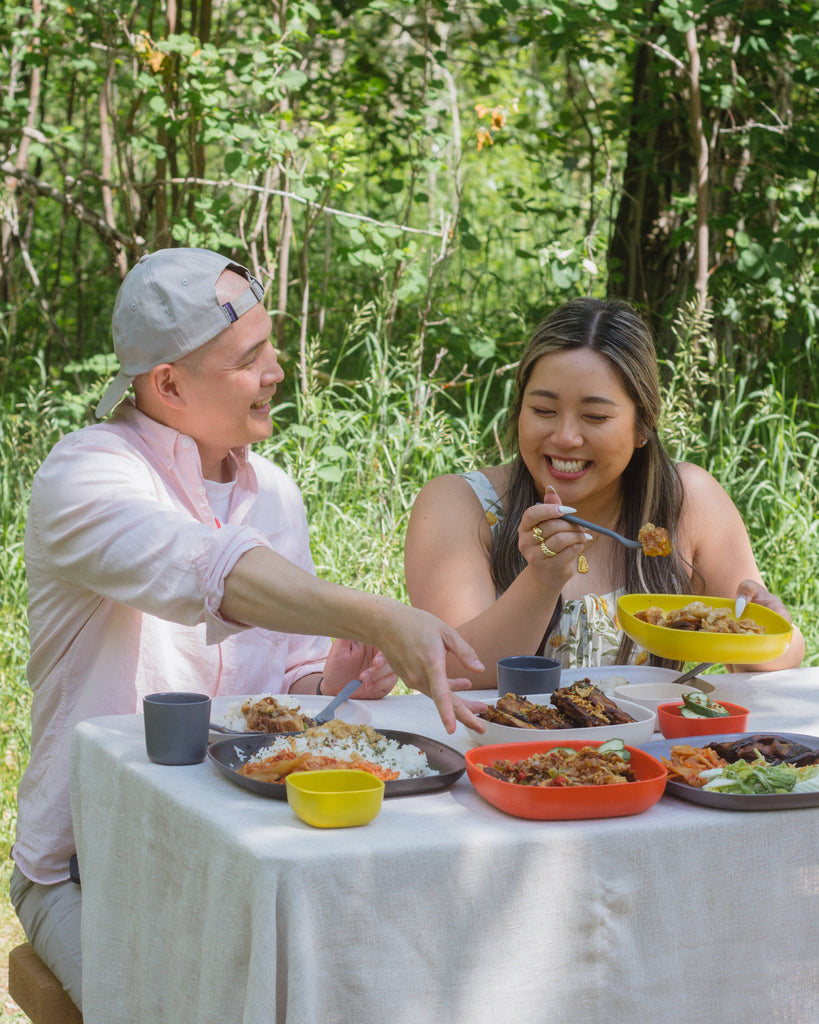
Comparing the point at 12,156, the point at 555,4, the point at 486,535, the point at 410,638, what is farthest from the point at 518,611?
the point at 12,156

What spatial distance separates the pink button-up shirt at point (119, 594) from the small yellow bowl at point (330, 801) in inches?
15.1

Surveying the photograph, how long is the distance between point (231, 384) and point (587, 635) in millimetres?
1052

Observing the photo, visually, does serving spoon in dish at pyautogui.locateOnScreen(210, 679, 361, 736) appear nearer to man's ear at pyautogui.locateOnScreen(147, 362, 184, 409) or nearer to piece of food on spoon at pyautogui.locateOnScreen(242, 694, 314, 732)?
piece of food on spoon at pyautogui.locateOnScreen(242, 694, 314, 732)

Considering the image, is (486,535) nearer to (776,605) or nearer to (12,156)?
(776,605)

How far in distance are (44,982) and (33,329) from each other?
207 inches

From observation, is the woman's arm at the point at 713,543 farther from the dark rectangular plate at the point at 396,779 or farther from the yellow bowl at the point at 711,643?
the dark rectangular plate at the point at 396,779

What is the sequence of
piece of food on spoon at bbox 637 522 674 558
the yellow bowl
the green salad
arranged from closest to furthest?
1. the green salad
2. the yellow bowl
3. piece of food on spoon at bbox 637 522 674 558

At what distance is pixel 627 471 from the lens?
2.88 metres

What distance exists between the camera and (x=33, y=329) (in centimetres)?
662

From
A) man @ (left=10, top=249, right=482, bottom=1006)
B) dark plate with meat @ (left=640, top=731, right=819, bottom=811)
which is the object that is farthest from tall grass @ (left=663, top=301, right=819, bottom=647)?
man @ (left=10, top=249, right=482, bottom=1006)

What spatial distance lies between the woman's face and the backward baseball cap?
80 centimetres

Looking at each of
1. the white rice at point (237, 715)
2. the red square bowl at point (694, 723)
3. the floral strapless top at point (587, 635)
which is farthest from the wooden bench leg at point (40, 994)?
the floral strapless top at point (587, 635)

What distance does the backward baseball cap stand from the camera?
2.12 m

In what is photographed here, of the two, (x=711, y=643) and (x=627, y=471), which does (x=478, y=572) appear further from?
(x=711, y=643)
